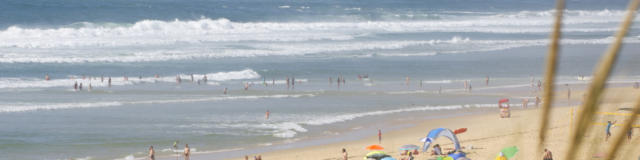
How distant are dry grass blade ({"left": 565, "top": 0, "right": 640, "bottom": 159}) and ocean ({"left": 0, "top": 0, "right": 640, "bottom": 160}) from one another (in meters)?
0.18

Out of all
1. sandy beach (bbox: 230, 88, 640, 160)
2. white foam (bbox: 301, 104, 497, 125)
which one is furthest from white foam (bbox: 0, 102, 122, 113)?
sandy beach (bbox: 230, 88, 640, 160)

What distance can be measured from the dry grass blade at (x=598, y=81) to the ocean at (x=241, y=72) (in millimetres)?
178

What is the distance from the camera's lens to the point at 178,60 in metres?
52.1

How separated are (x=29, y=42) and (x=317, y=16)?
4187cm

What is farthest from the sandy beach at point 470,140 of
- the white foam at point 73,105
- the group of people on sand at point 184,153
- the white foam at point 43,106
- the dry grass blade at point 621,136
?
the dry grass blade at point 621,136

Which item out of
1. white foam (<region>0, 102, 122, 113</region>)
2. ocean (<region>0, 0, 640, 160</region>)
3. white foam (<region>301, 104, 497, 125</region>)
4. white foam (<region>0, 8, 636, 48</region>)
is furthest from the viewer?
white foam (<region>0, 8, 636, 48</region>)

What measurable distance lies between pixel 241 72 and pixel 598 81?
45.0m

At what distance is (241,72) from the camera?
46.1 meters

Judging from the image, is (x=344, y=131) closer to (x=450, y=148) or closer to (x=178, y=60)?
(x=450, y=148)

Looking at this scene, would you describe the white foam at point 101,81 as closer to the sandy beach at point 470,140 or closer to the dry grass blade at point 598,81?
the sandy beach at point 470,140

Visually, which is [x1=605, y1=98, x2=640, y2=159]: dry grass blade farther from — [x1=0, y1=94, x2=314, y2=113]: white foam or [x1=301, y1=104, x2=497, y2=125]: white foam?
[x1=0, y1=94, x2=314, y2=113]: white foam

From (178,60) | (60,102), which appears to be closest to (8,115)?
(60,102)

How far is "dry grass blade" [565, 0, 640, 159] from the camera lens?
135cm

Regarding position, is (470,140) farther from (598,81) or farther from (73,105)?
(598,81)
